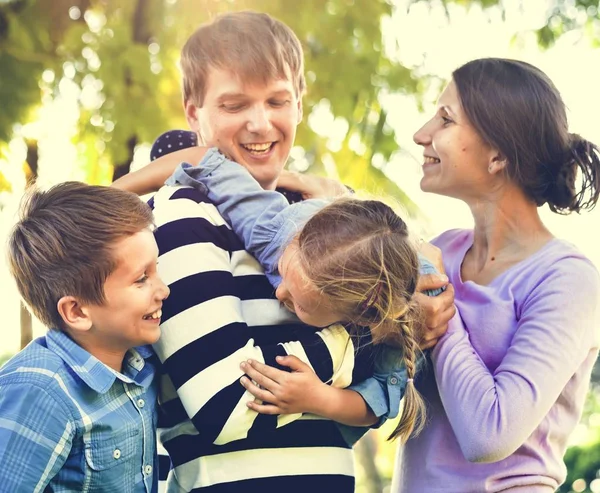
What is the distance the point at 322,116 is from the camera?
4828 mm

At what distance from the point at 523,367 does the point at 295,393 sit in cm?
56

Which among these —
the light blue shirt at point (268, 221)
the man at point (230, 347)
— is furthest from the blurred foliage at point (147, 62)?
the light blue shirt at point (268, 221)

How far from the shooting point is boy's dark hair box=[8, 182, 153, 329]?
1.85 meters

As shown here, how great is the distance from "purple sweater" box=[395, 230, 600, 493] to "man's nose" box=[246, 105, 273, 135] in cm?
65

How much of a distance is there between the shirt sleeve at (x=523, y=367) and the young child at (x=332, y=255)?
0.12 m

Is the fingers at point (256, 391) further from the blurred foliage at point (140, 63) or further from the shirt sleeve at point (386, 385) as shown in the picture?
the blurred foliage at point (140, 63)

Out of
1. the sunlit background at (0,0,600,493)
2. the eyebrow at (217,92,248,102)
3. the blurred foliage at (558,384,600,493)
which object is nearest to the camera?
the eyebrow at (217,92,248,102)

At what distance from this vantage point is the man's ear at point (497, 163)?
2342mm

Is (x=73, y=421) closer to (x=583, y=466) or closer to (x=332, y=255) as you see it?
(x=332, y=255)

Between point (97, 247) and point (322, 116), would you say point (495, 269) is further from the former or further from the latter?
point (322, 116)

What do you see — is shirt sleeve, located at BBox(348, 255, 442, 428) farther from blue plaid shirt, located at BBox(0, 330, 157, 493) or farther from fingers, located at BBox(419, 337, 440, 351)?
blue plaid shirt, located at BBox(0, 330, 157, 493)

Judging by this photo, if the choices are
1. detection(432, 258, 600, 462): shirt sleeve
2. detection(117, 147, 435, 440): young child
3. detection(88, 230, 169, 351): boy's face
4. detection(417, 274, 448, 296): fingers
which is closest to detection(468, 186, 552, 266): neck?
detection(432, 258, 600, 462): shirt sleeve

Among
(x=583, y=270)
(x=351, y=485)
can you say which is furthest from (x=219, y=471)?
(x=583, y=270)

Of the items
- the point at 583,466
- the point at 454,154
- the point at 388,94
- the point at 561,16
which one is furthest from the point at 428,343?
the point at 583,466
